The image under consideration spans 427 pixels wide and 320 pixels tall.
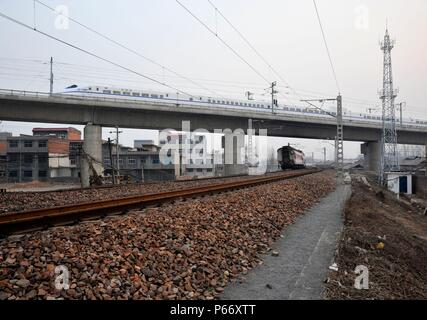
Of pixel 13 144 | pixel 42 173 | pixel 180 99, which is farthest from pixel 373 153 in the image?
pixel 13 144

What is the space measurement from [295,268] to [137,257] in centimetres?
292

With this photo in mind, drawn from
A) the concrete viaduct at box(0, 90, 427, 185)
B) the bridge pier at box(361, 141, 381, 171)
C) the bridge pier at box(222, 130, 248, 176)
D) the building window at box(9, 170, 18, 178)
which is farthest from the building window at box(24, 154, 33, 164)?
the bridge pier at box(361, 141, 381, 171)

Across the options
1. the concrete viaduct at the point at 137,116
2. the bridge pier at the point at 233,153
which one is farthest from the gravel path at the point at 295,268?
the bridge pier at the point at 233,153

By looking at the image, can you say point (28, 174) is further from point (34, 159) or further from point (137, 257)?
point (137, 257)

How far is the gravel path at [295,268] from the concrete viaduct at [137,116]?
3209 centimetres

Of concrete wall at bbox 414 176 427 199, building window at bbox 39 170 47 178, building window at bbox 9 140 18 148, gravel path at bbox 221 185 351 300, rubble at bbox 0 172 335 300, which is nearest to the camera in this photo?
rubble at bbox 0 172 335 300

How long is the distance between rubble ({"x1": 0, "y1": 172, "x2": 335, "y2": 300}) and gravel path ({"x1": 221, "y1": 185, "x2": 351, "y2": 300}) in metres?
0.27

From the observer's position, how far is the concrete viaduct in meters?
36.0

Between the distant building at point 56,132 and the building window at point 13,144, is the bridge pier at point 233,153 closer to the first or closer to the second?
the building window at point 13,144

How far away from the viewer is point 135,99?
39719 mm

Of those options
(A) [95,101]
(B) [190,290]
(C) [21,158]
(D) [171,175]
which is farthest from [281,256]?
(C) [21,158]

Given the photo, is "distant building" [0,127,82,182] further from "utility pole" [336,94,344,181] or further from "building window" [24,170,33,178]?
"utility pole" [336,94,344,181]
